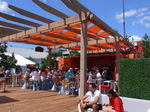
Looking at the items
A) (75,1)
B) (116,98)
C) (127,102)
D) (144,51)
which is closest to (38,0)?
(75,1)

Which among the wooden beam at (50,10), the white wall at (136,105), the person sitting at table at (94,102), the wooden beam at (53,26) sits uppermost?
the wooden beam at (50,10)

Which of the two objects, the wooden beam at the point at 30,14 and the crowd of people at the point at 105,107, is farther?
the wooden beam at the point at 30,14

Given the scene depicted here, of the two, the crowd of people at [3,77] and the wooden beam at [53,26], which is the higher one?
the wooden beam at [53,26]

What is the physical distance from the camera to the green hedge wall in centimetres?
491

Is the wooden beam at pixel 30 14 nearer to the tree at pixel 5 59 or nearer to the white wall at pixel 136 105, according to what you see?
the white wall at pixel 136 105

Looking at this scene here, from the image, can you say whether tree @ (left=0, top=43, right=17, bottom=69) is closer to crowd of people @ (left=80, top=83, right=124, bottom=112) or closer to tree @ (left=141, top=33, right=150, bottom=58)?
tree @ (left=141, top=33, right=150, bottom=58)

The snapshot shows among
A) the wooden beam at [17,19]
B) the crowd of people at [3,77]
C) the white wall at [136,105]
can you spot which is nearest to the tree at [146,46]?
the white wall at [136,105]

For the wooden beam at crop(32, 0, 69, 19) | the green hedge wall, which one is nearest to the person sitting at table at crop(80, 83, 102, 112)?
the green hedge wall

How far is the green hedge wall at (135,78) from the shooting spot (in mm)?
4914

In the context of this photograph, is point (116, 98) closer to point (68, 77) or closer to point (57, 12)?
point (57, 12)

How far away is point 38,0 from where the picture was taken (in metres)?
4.91

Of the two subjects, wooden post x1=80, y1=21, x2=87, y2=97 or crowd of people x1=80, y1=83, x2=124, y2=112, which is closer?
crowd of people x1=80, y1=83, x2=124, y2=112

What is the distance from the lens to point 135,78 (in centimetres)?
515

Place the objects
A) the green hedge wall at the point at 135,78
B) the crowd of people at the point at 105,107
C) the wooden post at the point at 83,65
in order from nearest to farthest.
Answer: the crowd of people at the point at 105,107
the green hedge wall at the point at 135,78
the wooden post at the point at 83,65
